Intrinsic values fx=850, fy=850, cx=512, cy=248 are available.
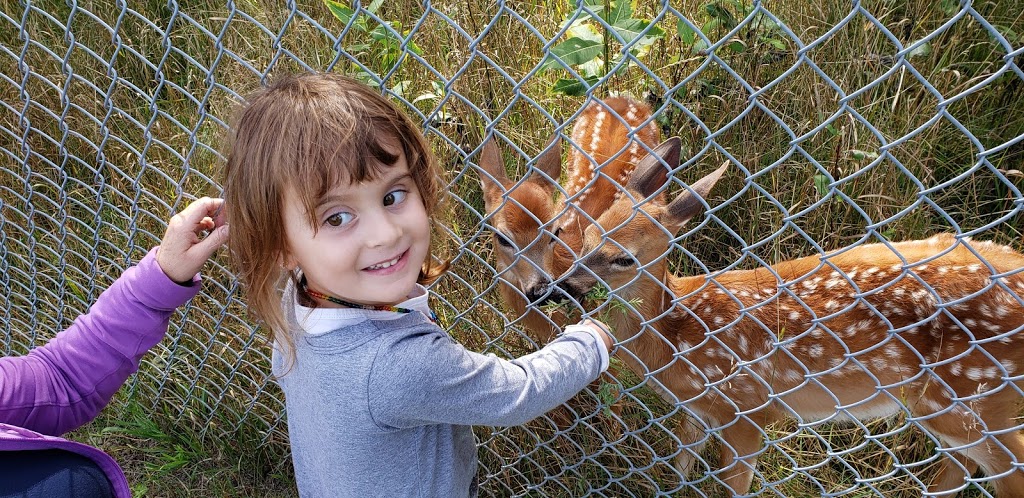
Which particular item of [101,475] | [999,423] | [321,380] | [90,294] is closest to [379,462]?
[321,380]

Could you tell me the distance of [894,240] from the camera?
3637 millimetres

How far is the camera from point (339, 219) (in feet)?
5.93

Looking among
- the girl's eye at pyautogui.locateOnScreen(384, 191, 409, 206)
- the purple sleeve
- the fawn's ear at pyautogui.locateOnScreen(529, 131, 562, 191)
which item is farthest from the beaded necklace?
the fawn's ear at pyautogui.locateOnScreen(529, 131, 562, 191)

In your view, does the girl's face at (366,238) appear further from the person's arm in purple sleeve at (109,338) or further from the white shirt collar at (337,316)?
the person's arm in purple sleeve at (109,338)

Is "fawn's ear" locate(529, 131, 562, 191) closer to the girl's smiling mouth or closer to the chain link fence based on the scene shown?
the chain link fence

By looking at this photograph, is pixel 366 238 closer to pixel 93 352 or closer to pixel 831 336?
pixel 93 352

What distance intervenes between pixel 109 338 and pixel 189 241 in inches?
13.9

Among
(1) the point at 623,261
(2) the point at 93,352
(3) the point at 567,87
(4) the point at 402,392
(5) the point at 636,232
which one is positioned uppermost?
(3) the point at 567,87

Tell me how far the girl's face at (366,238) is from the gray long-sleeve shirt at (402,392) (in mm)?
69

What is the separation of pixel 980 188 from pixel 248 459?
3316 millimetres

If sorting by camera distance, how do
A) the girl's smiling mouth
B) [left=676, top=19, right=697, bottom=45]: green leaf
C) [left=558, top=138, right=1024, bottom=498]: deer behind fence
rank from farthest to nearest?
[left=558, top=138, right=1024, bottom=498]: deer behind fence
[left=676, top=19, right=697, bottom=45]: green leaf
the girl's smiling mouth

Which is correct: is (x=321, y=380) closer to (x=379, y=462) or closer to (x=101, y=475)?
(x=379, y=462)

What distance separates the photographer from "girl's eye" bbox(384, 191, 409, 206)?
1859 millimetres

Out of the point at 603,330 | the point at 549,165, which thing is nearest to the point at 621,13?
the point at 603,330
